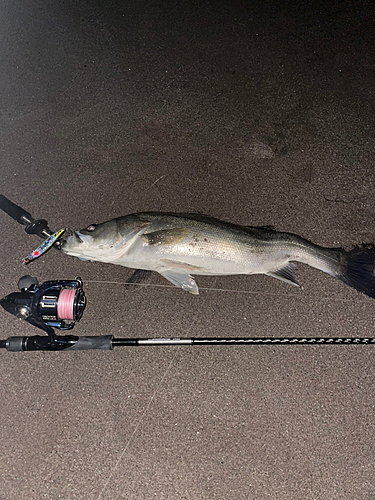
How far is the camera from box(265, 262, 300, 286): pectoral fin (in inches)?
94.5

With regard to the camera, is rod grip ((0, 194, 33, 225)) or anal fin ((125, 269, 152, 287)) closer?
rod grip ((0, 194, 33, 225))

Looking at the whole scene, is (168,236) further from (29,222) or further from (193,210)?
(29,222)

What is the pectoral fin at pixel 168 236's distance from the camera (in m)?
2.23

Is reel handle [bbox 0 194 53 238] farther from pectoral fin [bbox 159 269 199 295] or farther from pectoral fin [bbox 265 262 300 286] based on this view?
pectoral fin [bbox 265 262 300 286]

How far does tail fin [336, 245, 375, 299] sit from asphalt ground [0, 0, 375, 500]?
181 mm

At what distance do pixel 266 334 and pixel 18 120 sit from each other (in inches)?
122

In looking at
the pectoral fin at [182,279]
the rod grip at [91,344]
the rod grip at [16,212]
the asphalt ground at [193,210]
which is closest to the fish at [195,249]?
the pectoral fin at [182,279]

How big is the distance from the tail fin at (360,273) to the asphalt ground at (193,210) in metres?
0.18

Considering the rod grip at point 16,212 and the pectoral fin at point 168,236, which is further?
the rod grip at point 16,212

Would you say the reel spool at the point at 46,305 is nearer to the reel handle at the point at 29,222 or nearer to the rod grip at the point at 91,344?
the rod grip at the point at 91,344

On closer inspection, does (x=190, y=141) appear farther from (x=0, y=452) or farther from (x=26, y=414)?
(x=0, y=452)

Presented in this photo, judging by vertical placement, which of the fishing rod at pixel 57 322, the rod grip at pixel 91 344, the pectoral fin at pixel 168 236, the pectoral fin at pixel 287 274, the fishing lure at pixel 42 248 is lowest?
the rod grip at pixel 91 344

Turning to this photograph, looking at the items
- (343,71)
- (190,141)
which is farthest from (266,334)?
(343,71)

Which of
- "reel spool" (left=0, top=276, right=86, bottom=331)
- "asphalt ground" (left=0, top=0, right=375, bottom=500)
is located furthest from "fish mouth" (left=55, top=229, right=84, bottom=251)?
"asphalt ground" (left=0, top=0, right=375, bottom=500)
